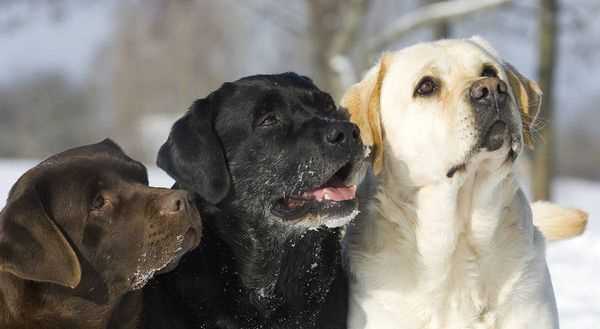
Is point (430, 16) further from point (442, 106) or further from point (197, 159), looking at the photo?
point (197, 159)

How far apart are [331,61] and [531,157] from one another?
4.70 m

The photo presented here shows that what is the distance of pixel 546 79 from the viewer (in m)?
13.1

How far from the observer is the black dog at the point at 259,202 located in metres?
4.02

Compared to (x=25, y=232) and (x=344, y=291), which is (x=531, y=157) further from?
(x=25, y=232)

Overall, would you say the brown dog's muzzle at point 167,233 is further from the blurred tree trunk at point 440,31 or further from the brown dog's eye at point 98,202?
the blurred tree trunk at point 440,31

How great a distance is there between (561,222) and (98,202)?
2835 mm

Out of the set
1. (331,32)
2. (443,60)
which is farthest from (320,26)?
(443,60)

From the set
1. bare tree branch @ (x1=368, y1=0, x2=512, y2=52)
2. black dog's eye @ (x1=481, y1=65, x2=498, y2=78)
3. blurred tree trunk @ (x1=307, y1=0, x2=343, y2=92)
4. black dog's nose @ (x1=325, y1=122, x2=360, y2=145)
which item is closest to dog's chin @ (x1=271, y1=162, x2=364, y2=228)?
black dog's nose @ (x1=325, y1=122, x2=360, y2=145)

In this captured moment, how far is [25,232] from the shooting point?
11.8 ft

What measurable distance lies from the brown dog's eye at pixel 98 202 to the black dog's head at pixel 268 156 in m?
0.39

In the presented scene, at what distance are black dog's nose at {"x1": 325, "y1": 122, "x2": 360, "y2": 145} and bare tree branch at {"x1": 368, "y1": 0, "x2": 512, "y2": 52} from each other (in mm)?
7923

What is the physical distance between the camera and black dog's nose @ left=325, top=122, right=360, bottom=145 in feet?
13.0

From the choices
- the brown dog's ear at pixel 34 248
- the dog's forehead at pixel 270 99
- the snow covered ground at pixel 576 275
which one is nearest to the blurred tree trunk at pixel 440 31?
the snow covered ground at pixel 576 275

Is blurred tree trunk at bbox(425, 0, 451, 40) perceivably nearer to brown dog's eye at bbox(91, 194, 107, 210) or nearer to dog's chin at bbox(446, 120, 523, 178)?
dog's chin at bbox(446, 120, 523, 178)
